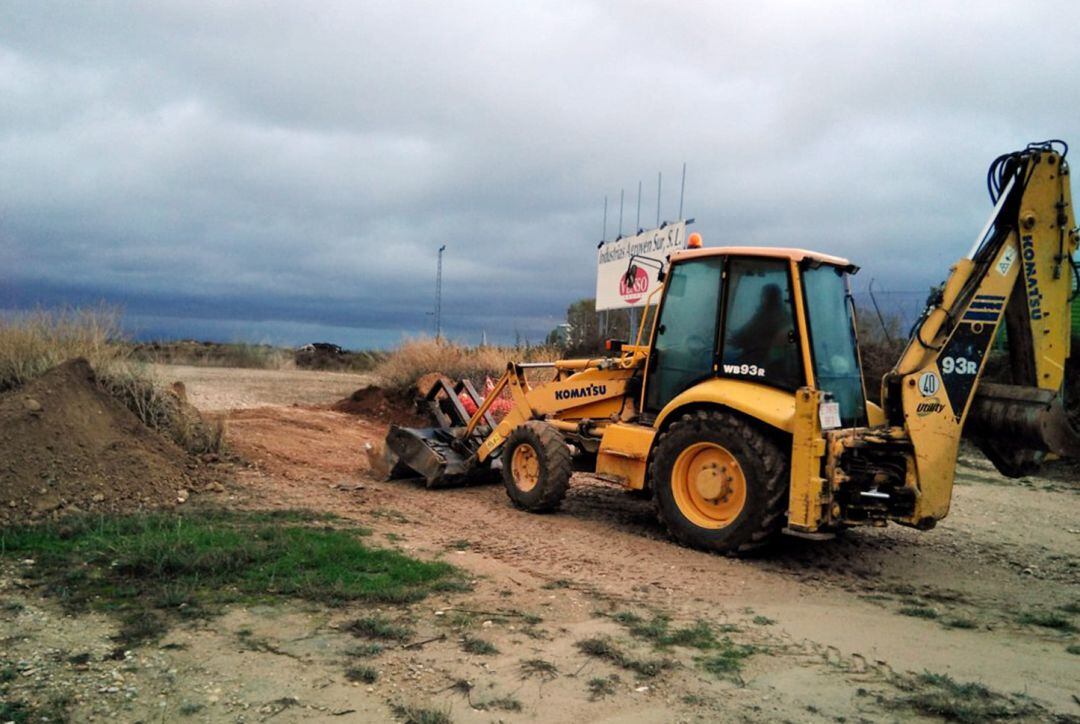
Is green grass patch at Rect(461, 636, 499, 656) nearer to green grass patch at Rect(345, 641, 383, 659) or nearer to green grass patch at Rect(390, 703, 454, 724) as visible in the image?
green grass patch at Rect(345, 641, 383, 659)

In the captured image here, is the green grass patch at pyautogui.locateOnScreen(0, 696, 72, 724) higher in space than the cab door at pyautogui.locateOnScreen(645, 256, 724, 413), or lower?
lower

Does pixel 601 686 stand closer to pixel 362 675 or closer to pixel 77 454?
pixel 362 675

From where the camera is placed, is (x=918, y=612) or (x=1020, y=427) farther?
(x=1020, y=427)

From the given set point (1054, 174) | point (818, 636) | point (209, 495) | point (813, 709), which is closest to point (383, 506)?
point (209, 495)

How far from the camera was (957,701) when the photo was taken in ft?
13.4

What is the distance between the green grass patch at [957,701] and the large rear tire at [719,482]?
7.69 feet

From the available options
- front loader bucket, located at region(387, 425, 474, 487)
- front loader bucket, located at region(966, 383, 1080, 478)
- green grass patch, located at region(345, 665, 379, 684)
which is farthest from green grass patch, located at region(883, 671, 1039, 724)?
front loader bucket, located at region(387, 425, 474, 487)

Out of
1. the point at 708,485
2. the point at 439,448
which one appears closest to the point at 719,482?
the point at 708,485

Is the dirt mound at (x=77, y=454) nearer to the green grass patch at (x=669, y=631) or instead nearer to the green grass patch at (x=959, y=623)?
the green grass patch at (x=669, y=631)

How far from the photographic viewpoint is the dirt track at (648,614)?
13.2 feet

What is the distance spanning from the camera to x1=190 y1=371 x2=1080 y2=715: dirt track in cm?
484

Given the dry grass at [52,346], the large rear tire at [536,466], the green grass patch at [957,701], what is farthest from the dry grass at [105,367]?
the green grass patch at [957,701]

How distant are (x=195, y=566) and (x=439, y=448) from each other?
4546 mm

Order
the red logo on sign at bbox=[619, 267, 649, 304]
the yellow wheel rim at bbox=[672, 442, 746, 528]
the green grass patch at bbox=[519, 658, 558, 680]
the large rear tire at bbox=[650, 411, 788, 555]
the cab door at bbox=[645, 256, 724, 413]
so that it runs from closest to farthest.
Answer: the green grass patch at bbox=[519, 658, 558, 680] < the large rear tire at bbox=[650, 411, 788, 555] < the yellow wheel rim at bbox=[672, 442, 746, 528] < the cab door at bbox=[645, 256, 724, 413] < the red logo on sign at bbox=[619, 267, 649, 304]
